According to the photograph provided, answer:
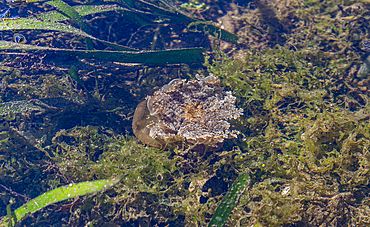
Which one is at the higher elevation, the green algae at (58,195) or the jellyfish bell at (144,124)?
the jellyfish bell at (144,124)

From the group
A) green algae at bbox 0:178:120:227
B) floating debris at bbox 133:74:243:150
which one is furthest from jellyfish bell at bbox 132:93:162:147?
green algae at bbox 0:178:120:227

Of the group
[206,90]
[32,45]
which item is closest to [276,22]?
[206,90]

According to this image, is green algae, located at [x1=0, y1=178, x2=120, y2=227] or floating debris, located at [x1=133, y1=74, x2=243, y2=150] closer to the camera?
floating debris, located at [x1=133, y1=74, x2=243, y2=150]

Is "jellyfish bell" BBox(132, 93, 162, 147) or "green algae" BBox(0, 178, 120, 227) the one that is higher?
"jellyfish bell" BBox(132, 93, 162, 147)

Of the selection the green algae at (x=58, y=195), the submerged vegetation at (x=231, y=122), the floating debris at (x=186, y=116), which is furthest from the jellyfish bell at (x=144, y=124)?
the green algae at (x=58, y=195)

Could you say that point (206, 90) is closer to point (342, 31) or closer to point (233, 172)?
point (233, 172)

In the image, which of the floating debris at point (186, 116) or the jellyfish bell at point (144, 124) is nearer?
the floating debris at point (186, 116)

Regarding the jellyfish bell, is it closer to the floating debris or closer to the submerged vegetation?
the floating debris

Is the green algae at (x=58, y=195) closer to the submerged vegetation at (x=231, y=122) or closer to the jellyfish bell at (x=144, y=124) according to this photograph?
the submerged vegetation at (x=231, y=122)
